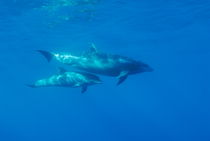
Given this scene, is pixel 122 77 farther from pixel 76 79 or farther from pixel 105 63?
pixel 76 79

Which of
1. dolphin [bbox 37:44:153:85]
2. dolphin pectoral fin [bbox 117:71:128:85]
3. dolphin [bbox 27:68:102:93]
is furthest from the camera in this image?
dolphin [bbox 27:68:102:93]

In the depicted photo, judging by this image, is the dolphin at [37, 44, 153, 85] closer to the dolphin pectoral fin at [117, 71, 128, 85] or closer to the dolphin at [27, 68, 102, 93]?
the dolphin pectoral fin at [117, 71, 128, 85]

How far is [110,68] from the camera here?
12.9 m

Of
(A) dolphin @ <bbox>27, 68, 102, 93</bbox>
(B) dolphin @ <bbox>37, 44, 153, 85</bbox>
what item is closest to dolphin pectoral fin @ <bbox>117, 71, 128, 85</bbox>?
(B) dolphin @ <bbox>37, 44, 153, 85</bbox>

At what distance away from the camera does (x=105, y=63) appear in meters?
12.9

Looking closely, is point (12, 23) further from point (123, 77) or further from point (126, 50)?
point (126, 50)

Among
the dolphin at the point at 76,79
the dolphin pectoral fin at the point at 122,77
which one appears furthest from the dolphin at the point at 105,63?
the dolphin at the point at 76,79

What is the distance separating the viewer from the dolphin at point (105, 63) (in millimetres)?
12828

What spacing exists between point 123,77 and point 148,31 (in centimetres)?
2875

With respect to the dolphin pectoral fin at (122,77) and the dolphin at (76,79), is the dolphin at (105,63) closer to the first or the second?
the dolphin pectoral fin at (122,77)

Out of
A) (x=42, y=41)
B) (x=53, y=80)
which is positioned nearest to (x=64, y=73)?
(x=53, y=80)

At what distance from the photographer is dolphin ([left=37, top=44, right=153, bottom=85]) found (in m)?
12.8

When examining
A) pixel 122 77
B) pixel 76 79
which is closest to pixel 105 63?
pixel 122 77

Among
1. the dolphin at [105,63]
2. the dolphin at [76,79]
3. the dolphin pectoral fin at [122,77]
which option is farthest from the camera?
the dolphin at [76,79]
